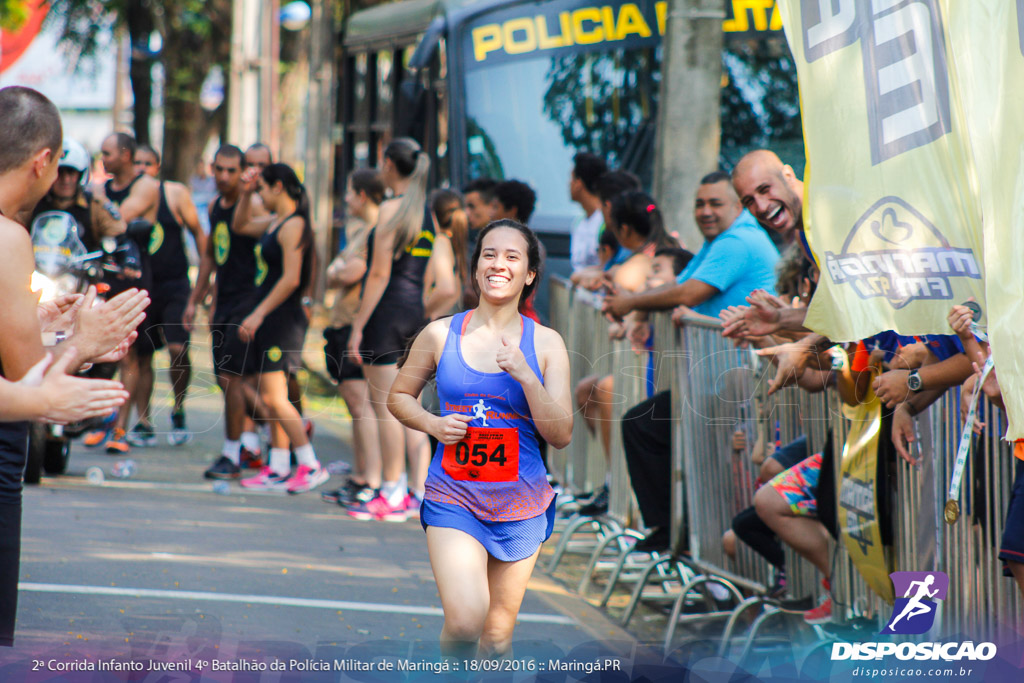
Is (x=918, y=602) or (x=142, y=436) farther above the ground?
(x=142, y=436)

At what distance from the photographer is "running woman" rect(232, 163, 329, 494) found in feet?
28.5

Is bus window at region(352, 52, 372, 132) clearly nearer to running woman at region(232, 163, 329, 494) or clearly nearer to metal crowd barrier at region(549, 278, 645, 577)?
metal crowd barrier at region(549, 278, 645, 577)

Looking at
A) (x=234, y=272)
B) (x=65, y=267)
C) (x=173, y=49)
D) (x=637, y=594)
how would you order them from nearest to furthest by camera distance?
(x=637, y=594), (x=65, y=267), (x=234, y=272), (x=173, y=49)

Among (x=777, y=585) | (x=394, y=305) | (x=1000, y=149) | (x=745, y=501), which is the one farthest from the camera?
(x=394, y=305)

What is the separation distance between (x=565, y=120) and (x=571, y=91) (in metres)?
0.27

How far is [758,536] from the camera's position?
5434 mm

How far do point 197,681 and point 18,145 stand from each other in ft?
6.54

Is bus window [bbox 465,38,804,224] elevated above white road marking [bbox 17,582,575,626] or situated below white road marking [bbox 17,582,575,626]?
above

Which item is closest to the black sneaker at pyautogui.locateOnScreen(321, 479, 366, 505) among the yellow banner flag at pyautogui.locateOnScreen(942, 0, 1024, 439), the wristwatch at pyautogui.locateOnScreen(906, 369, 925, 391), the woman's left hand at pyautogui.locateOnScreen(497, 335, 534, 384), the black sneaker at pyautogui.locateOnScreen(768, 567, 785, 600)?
the black sneaker at pyautogui.locateOnScreen(768, 567, 785, 600)

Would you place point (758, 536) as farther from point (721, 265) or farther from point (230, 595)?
point (230, 595)

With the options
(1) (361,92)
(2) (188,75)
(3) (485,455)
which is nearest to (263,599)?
(3) (485,455)

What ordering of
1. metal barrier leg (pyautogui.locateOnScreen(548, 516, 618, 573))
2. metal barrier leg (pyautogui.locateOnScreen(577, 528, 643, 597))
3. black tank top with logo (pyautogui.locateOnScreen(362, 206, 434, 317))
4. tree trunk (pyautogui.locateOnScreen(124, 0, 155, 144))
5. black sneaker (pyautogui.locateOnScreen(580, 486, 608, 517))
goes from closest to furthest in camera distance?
metal barrier leg (pyautogui.locateOnScreen(577, 528, 643, 597))
metal barrier leg (pyautogui.locateOnScreen(548, 516, 618, 573))
black sneaker (pyautogui.locateOnScreen(580, 486, 608, 517))
black tank top with logo (pyautogui.locateOnScreen(362, 206, 434, 317))
tree trunk (pyautogui.locateOnScreen(124, 0, 155, 144))

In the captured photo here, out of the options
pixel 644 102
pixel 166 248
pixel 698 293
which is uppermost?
pixel 644 102

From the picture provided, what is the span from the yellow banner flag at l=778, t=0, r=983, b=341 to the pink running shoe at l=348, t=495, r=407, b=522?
4383 mm
